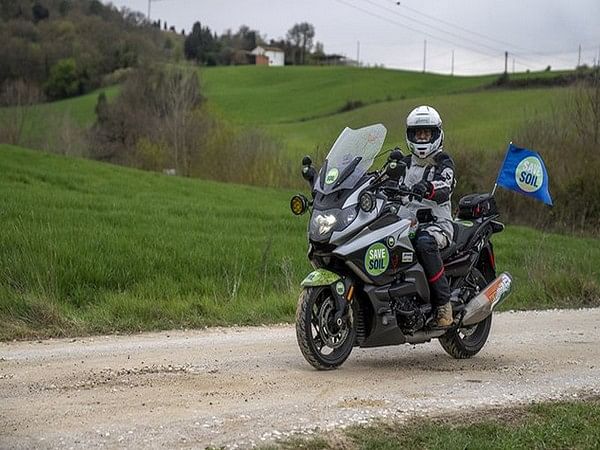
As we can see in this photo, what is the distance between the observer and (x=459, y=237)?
27.2ft

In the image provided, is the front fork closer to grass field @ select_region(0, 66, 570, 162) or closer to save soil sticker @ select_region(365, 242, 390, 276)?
save soil sticker @ select_region(365, 242, 390, 276)

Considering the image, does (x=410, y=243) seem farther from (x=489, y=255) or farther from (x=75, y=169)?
(x=75, y=169)

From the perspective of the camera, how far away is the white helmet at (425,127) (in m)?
7.83

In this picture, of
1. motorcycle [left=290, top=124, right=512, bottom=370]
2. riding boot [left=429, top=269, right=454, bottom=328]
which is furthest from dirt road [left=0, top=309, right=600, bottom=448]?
riding boot [left=429, top=269, right=454, bottom=328]

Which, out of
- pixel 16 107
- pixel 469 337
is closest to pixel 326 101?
pixel 16 107

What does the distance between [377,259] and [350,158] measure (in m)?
0.86

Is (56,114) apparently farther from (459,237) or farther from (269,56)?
(459,237)

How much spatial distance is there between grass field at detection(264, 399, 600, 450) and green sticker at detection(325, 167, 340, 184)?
2.14 metres

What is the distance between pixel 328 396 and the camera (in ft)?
21.3

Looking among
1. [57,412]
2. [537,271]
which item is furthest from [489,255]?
[537,271]

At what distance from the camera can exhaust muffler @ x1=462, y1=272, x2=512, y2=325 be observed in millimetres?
8281

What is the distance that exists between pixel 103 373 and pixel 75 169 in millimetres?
25759

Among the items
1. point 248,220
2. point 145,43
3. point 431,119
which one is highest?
Answer: point 145,43

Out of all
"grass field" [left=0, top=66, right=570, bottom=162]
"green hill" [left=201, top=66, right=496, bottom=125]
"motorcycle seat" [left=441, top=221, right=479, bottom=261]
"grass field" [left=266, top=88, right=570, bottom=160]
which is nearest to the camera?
"motorcycle seat" [left=441, top=221, right=479, bottom=261]
